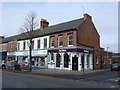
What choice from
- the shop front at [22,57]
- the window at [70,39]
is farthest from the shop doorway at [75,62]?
the shop front at [22,57]

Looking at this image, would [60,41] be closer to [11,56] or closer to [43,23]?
[43,23]

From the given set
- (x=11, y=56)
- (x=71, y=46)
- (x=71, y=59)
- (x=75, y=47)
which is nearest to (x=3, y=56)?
(x=11, y=56)

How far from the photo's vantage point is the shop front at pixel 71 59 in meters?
24.8

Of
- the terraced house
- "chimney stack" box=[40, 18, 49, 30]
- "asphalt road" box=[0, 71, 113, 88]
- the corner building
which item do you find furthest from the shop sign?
"asphalt road" box=[0, 71, 113, 88]

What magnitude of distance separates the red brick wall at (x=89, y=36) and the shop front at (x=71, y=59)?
1.76m

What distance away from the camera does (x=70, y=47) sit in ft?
81.8

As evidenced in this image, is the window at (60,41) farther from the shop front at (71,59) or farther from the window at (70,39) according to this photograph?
the window at (70,39)

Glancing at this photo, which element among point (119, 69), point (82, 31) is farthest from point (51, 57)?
point (119, 69)

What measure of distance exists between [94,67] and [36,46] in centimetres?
1268

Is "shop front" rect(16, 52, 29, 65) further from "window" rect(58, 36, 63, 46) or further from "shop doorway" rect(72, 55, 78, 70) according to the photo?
"shop doorway" rect(72, 55, 78, 70)

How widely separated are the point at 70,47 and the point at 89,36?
592 cm

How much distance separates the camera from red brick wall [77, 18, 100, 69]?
26.3 metres

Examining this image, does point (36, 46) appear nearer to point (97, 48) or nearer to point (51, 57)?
point (51, 57)

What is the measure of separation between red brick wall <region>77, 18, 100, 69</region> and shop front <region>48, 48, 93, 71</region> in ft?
5.77
